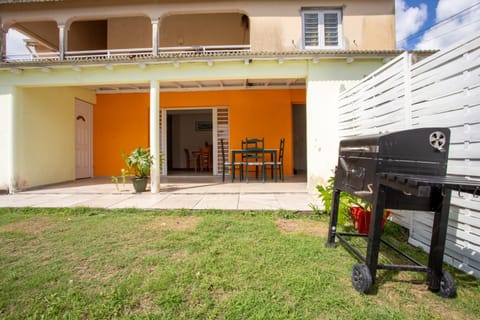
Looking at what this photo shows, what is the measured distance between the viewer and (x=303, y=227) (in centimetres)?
302

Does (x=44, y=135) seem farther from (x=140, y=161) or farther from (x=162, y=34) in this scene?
(x=162, y=34)

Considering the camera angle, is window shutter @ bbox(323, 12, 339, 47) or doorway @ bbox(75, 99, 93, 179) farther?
A: doorway @ bbox(75, 99, 93, 179)

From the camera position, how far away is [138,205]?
4039mm

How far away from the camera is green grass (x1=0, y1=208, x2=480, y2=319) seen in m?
1.48

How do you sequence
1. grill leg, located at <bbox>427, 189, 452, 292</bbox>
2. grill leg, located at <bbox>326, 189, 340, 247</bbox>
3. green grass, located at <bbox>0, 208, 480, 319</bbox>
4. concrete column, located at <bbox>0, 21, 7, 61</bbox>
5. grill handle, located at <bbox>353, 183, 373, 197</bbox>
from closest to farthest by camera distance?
green grass, located at <bbox>0, 208, 480, 319</bbox>, grill leg, located at <bbox>427, 189, 452, 292</bbox>, grill handle, located at <bbox>353, 183, 373, 197</bbox>, grill leg, located at <bbox>326, 189, 340, 247</bbox>, concrete column, located at <bbox>0, 21, 7, 61</bbox>

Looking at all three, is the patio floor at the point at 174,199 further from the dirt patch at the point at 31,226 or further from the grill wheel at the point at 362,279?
the grill wheel at the point at 362,279

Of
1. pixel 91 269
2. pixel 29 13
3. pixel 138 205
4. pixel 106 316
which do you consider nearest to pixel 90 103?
pixel 29 13

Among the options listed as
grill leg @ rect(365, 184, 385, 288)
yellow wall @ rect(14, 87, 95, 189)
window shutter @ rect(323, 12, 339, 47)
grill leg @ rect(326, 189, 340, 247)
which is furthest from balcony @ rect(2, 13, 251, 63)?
grill leg @ rect(365, 184, 385, 288)

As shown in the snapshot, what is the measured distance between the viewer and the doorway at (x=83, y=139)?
7.62m

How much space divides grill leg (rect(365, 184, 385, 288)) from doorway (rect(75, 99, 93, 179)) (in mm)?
8290

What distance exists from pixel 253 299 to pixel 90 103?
8.65 m

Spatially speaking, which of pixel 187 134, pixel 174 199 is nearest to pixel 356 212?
pixel 174 199

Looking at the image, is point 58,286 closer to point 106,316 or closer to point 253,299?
point 106,316

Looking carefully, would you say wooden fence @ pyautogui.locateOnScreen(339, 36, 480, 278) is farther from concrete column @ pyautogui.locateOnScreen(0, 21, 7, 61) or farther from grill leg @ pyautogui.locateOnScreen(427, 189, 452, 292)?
concrete column @ pyautogui.locateOnScreen(0, 21, 7, 61)
